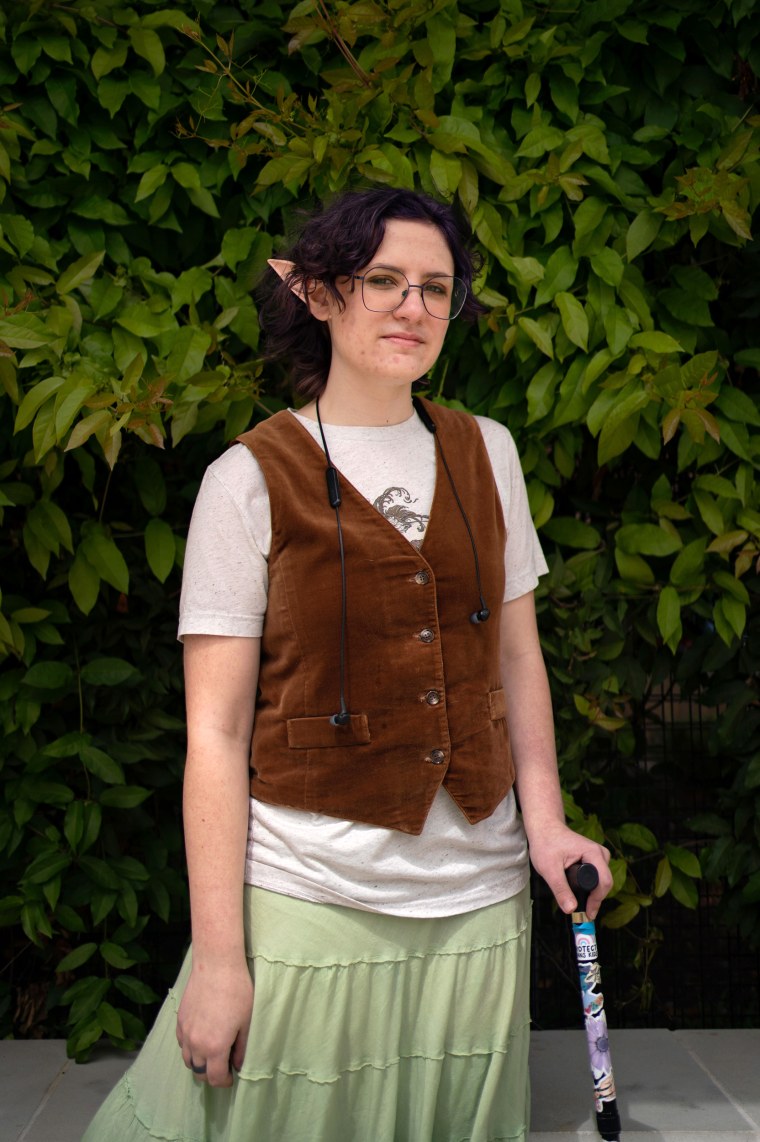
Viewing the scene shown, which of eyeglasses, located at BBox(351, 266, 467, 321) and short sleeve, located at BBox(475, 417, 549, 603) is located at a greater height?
eyeglasses, located at BBox(351, 266, 467, 321)

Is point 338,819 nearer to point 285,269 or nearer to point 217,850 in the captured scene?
point 217,850

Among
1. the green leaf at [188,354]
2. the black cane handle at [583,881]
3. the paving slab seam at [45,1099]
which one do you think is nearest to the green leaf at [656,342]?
the green leaf at [188,354]

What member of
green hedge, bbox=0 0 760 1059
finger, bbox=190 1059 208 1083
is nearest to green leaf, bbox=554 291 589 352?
green hedge, bbox=0 0 760 1059

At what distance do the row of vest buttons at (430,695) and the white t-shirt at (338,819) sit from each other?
6 centimetres

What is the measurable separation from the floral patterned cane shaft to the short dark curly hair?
0.86 metres

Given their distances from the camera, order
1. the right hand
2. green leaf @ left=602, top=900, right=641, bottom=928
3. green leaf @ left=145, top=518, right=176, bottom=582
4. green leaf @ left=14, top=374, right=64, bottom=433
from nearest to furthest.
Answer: the right hand < green leaf @ left=14, top=374, right=64, bottom=433 < green leaf @ left=145, top=518, right=176, bottom=582 < green leaf @ left=602, top=900, right=641, bottom=928

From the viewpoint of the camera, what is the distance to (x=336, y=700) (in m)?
1.68

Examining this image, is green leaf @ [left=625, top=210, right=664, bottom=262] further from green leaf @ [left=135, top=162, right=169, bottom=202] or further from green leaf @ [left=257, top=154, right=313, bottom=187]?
green leaf @ [left=135, top=162, right=169, bottom=202]

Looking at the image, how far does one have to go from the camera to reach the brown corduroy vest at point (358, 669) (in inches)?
66.0

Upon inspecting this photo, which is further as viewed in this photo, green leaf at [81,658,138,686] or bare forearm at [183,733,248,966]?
green leaf at [81,658,138,686]

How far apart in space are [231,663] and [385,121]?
1160 mm

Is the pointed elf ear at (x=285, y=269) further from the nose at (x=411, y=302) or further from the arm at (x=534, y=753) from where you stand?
the arm at (x=534, y=753)

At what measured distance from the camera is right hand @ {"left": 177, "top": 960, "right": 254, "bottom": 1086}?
64.1 inches

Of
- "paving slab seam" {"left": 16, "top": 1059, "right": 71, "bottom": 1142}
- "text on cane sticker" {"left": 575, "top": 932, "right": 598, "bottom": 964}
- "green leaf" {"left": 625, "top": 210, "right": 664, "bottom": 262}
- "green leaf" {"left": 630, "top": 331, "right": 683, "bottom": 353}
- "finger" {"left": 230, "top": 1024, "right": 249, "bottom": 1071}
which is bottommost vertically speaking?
"paving slab seam" {"left": 16, "top": 1059, "right": 71, "bottom": 1142}
